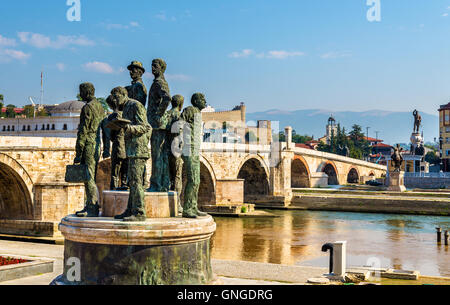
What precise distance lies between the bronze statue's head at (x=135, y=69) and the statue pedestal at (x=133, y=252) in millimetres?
2374

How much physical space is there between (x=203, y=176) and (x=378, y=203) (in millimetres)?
11179

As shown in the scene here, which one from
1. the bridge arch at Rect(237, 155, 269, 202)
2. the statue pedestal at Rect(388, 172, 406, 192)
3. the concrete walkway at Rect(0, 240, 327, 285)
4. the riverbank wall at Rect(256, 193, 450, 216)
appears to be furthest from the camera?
the statue pedestal at Rect(388, 172, 406, 192)

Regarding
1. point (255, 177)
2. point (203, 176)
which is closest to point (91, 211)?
point (203, 176)

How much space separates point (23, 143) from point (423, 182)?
1418 inches

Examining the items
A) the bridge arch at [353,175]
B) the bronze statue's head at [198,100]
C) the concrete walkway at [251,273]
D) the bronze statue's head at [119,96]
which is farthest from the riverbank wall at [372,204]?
the bridge arch at [353,175]

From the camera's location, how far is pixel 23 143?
1833cm

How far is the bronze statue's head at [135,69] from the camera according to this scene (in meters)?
7.33

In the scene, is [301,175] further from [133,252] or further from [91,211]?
[133,252]

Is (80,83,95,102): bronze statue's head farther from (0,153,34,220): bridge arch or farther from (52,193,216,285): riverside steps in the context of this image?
(0,153,34,220): bridge arch

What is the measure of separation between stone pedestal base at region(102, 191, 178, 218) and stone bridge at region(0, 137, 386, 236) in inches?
466

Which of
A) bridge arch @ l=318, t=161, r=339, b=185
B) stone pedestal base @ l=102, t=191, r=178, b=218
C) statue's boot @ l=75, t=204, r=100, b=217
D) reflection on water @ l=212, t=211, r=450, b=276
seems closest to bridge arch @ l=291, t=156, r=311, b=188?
bridge arch @ l=318, t=161, r=339, b=185

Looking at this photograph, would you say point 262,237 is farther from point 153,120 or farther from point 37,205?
point 153,120

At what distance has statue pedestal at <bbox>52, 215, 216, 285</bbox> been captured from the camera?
18.8 feet

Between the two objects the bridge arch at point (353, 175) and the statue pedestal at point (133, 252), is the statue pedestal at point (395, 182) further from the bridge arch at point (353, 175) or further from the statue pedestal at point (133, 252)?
the statue pedestal at point (133, 252)
